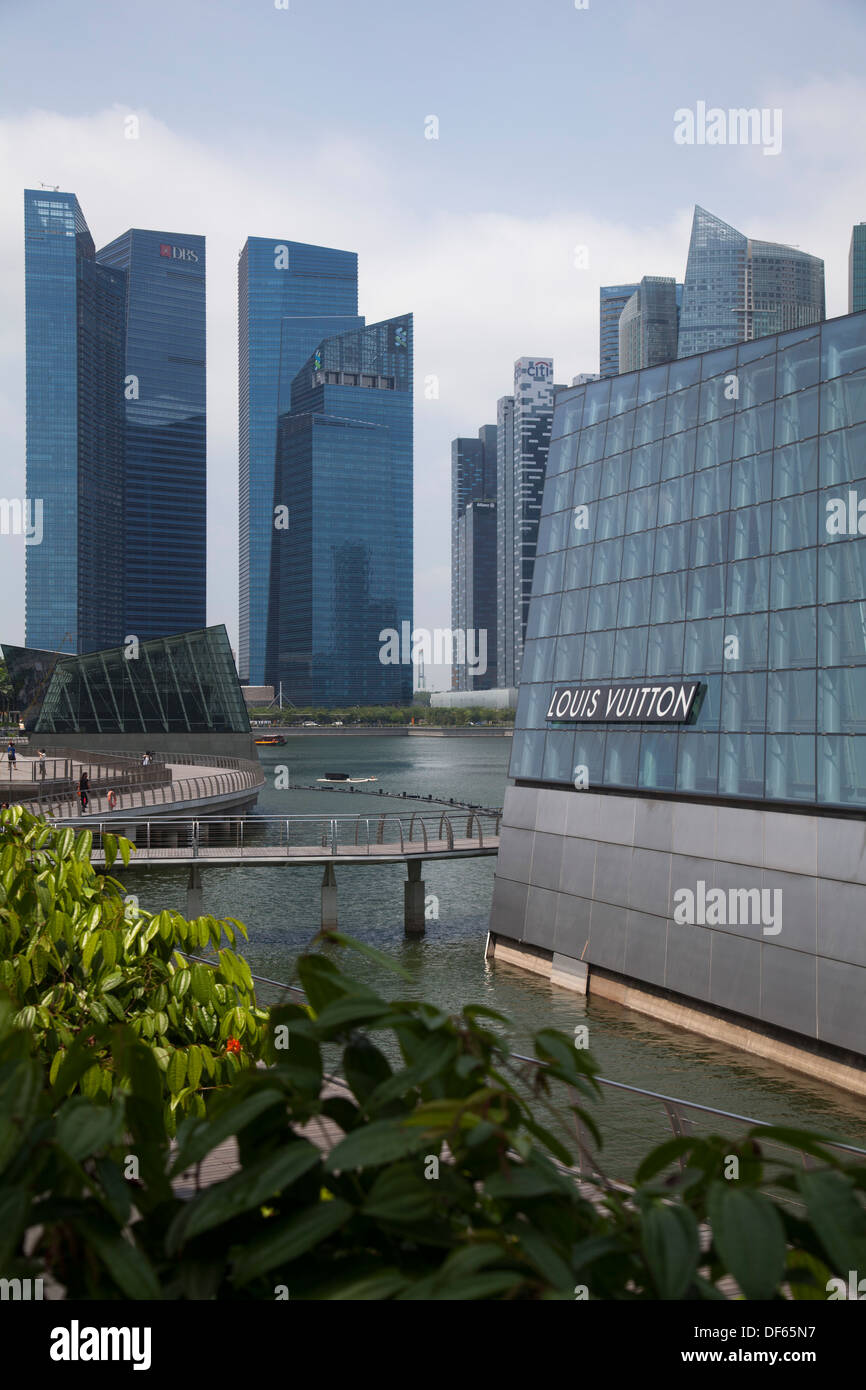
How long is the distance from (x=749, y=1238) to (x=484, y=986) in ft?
98.7

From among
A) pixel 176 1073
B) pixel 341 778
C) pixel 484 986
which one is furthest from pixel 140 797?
pixel 176 1073

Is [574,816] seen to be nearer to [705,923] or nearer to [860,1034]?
[705,923]

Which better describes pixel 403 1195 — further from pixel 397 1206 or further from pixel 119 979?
pixel 119 979

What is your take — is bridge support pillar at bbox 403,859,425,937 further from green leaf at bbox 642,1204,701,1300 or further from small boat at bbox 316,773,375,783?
small boat at bbox 316,773,375,783

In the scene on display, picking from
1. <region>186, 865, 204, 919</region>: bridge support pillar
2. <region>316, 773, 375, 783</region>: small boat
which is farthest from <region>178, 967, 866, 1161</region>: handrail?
<region>316, 773, 375, 783</region>: small boat

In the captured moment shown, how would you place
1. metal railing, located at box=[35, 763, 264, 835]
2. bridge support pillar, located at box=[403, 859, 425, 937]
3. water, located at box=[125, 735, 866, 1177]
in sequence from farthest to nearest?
metal railing, located at box=[35, 763, 264, 835], bridge support pillar, located at box=[403, 859, 425, 937], water, located at box=[125, 735, 866, 1177]

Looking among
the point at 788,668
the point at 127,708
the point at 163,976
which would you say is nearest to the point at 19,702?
the point at 127,708

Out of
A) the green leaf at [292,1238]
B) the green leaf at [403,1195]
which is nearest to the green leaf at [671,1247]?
the green leaf at [403,1195]

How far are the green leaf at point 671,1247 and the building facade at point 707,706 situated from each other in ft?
69.5

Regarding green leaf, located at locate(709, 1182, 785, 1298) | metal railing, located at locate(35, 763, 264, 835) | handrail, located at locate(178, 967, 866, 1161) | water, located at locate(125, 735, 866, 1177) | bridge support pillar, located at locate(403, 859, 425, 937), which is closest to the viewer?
green leaf, located at locate(709, 1182, 785, 1298)

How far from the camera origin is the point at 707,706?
2683 centimetres

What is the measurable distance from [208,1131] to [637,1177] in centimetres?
81

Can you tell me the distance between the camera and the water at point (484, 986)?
782 inches

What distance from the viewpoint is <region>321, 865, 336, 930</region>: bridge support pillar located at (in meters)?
38.3
